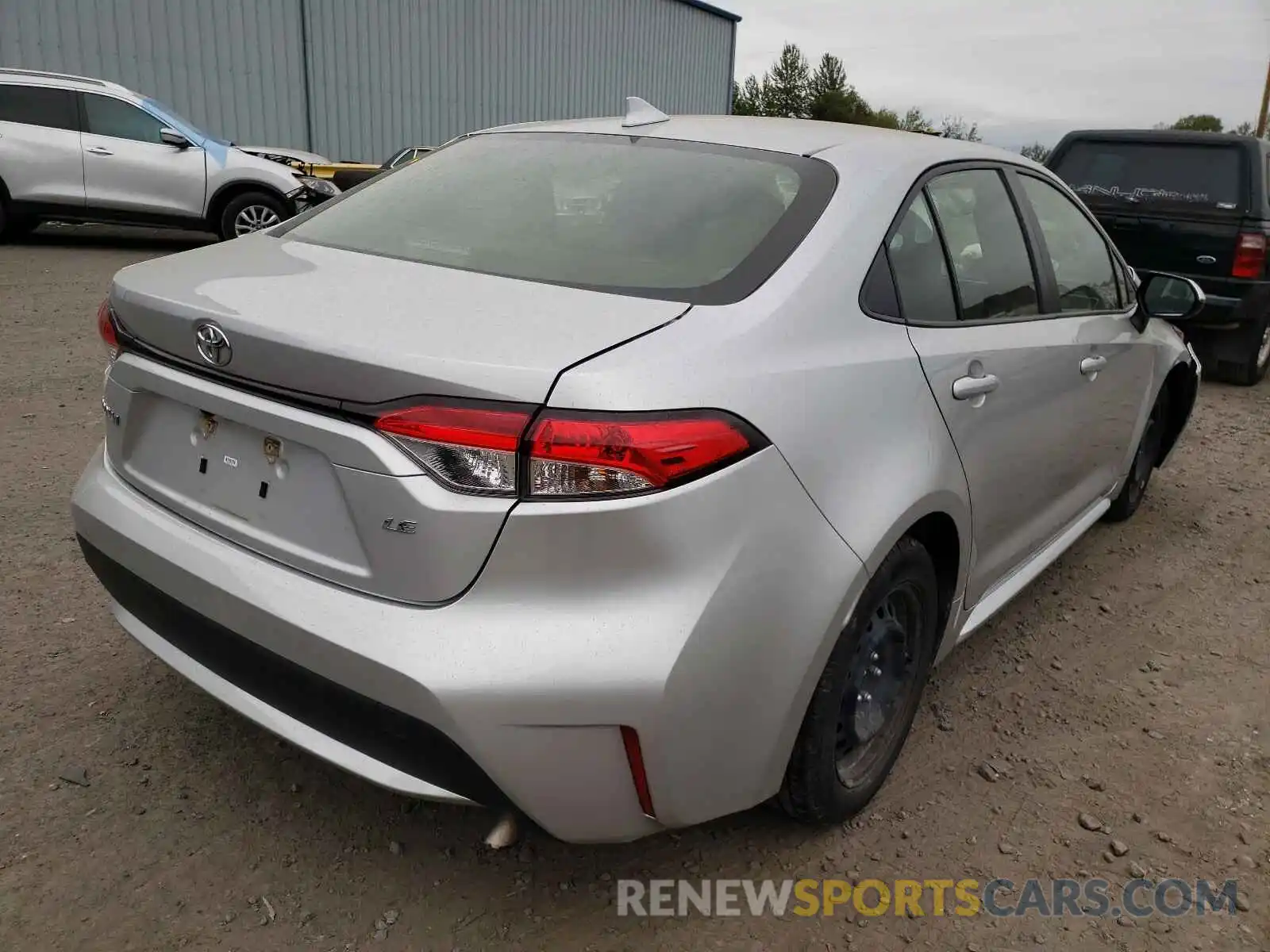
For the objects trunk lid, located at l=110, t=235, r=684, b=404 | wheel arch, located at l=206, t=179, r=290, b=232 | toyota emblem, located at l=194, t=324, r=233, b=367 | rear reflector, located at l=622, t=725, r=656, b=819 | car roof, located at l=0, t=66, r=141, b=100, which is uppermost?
car roof, located at l=0, t=66, r=141, b=100

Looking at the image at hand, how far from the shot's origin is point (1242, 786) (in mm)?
2695

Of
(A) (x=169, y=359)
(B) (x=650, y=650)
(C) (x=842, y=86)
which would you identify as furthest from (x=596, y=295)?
(C) (x=842, y=86)

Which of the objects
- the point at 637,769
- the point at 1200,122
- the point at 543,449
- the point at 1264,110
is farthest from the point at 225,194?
the point at 1200,122

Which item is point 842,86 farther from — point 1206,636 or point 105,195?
point 1206,636

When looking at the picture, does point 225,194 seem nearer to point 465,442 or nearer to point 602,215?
point 602,215

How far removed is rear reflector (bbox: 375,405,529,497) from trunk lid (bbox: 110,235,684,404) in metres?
0.03

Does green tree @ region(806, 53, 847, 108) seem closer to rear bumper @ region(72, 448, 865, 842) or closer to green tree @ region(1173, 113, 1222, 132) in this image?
green tree @ region(1173, 113, 1222, 132)

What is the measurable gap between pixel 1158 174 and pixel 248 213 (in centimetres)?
834

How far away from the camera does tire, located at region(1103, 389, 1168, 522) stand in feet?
14.4

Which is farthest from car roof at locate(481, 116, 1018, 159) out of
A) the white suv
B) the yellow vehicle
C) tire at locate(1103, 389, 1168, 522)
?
the yellow vehicle

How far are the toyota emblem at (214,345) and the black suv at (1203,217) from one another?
23.6 feet

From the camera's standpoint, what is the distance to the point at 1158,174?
7.65m

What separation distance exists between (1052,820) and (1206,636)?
1.47 m

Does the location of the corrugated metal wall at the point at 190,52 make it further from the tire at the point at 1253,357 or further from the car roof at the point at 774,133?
the tire at the point at 1253,357
